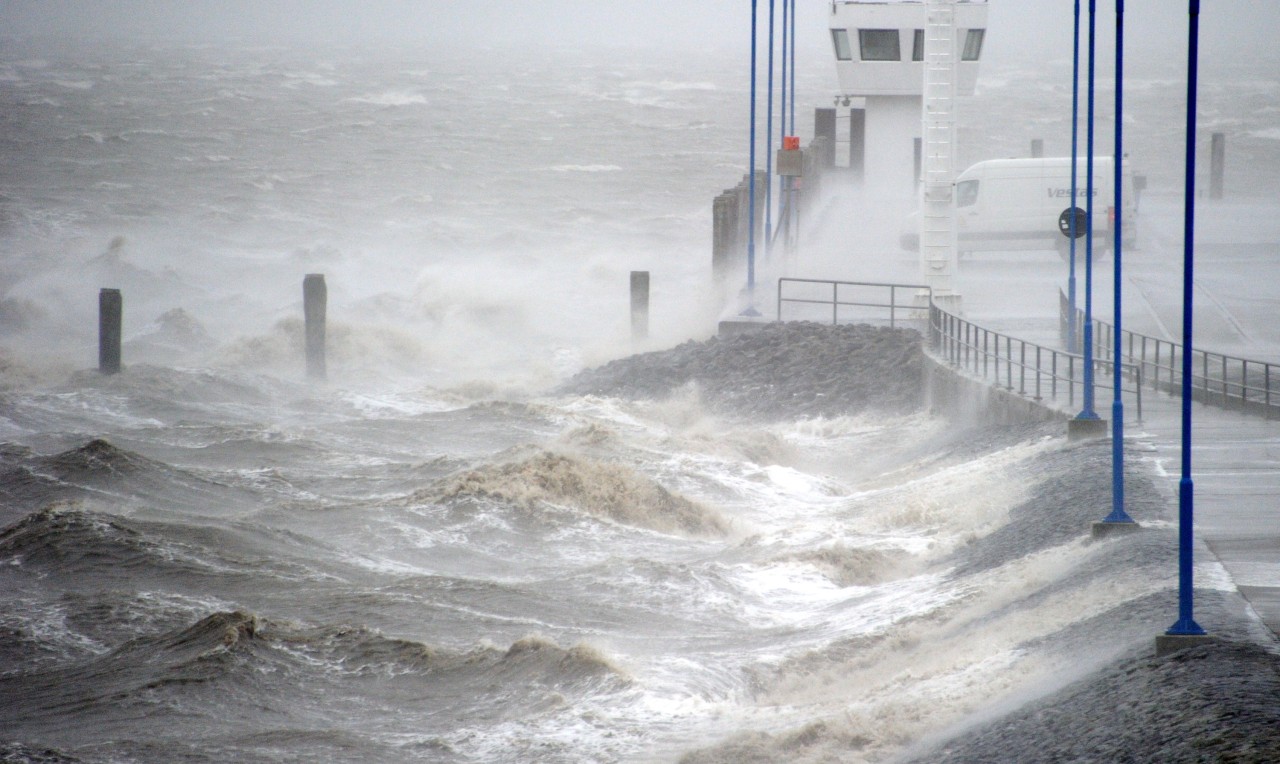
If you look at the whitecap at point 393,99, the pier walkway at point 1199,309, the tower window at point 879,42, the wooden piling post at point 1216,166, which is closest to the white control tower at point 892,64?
the tower window at point 879,42

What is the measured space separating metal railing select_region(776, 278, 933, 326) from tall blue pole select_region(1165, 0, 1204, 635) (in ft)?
47.6

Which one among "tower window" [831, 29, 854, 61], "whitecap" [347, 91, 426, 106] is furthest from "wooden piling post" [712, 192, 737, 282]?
"whitecap" [347, 91, 426, 106]

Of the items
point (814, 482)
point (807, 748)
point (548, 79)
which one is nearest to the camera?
point (807, 748)

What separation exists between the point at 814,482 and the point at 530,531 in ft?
13.2

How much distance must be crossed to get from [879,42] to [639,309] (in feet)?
54.9

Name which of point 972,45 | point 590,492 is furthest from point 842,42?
point 590,492

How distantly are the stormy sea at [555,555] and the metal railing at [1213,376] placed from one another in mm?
2019

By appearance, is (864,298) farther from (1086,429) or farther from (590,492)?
(1086,429)

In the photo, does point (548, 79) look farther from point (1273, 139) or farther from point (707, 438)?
point (707, 438)

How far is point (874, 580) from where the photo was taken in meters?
13.2

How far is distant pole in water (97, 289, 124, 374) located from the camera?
89.4 feet

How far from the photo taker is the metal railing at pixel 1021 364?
17.2 metres

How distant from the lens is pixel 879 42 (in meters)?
42.8

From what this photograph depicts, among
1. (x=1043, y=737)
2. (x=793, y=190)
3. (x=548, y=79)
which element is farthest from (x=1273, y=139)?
(x=1043, y=737)
